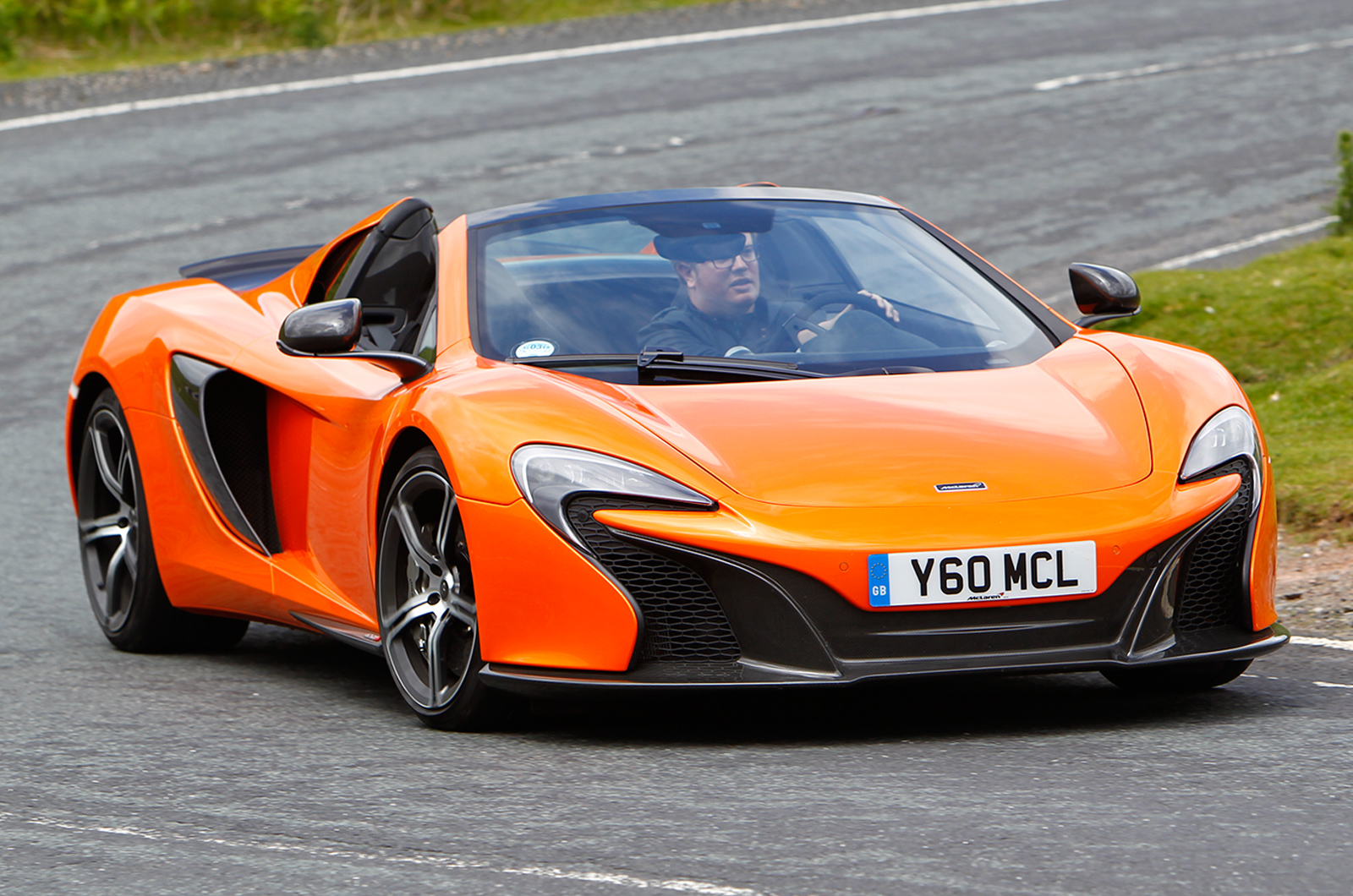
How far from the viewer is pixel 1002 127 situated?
1538cm

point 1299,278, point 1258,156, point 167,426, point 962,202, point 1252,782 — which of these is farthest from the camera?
point 1258,156

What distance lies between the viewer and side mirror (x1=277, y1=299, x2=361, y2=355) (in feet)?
16.8

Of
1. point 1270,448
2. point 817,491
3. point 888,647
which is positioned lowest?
A: point 1270,448

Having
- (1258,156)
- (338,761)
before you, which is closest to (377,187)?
(1258,156)

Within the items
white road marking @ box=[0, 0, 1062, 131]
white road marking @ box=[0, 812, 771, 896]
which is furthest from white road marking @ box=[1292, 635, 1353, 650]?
white road marking @ box=[0, 0, 1062, 131]

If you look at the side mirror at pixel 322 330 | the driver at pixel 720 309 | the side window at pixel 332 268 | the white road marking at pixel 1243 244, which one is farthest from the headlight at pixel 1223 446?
the white road marking at pixel 1243 244

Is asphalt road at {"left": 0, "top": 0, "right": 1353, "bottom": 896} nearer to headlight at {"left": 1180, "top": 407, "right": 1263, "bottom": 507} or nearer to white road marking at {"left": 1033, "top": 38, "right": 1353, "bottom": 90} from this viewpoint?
headlight at {"left": 1180, "top": 407, "right": 1263, "bottom": 507}

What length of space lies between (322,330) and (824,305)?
4.48ft

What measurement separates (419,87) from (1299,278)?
8862 millimetres

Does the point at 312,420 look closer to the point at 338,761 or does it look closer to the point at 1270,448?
the point at 338,761

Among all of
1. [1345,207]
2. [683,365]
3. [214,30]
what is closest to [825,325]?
[683,365]

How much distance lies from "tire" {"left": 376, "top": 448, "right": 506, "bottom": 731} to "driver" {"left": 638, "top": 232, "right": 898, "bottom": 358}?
734mm

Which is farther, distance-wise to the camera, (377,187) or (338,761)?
(377,187)

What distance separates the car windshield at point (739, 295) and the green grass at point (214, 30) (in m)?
13.1
